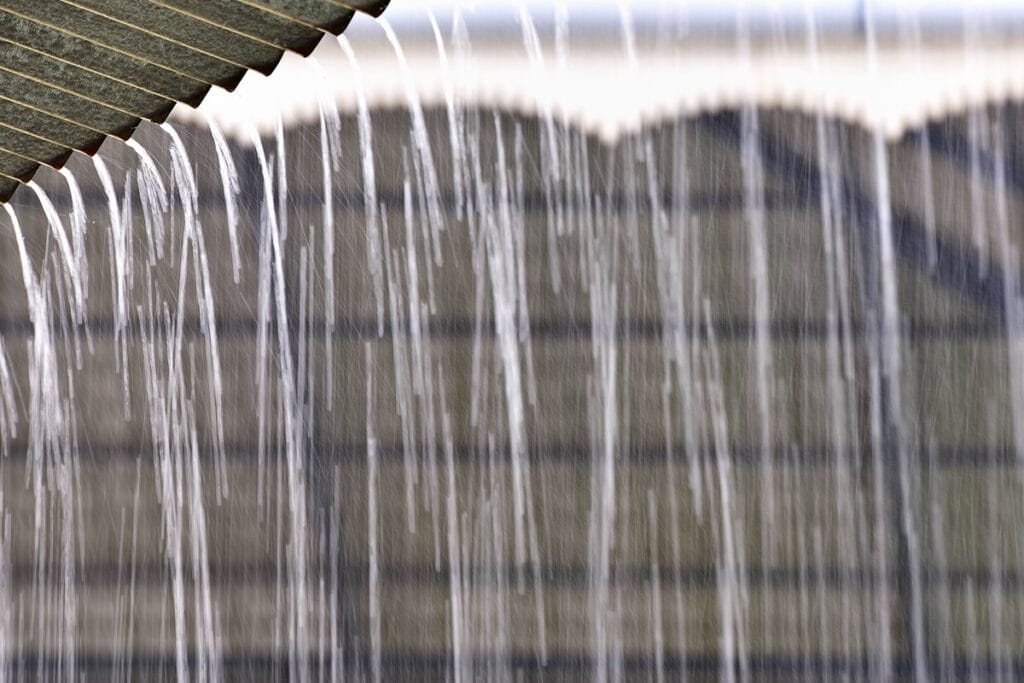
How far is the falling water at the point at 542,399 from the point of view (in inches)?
247

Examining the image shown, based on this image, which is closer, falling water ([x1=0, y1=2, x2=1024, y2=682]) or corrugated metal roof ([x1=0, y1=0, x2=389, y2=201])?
corrugated metal roof ([x1=0, y1=0, x2=389, y2=201])

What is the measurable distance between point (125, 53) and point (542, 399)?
11.9 ft

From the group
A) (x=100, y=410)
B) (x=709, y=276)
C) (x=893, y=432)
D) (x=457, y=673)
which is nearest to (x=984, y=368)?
(x=893, y=432)

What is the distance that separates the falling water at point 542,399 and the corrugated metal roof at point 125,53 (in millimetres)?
2995

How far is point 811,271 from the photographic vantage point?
6340 millimetres

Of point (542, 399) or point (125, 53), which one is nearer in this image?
point (125, 53)

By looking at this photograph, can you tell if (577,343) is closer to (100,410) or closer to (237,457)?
(237,457)

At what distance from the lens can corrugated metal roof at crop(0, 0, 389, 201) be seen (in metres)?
2.82

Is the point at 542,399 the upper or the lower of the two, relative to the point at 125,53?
lower

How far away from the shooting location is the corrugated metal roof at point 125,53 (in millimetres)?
2824

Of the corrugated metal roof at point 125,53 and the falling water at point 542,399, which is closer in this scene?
the corrugated metal roof at point 125,53

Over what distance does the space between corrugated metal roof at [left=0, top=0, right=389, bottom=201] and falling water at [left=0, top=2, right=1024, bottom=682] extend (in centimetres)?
299

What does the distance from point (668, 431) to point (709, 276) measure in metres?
0.77

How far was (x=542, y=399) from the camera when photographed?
6340mm
